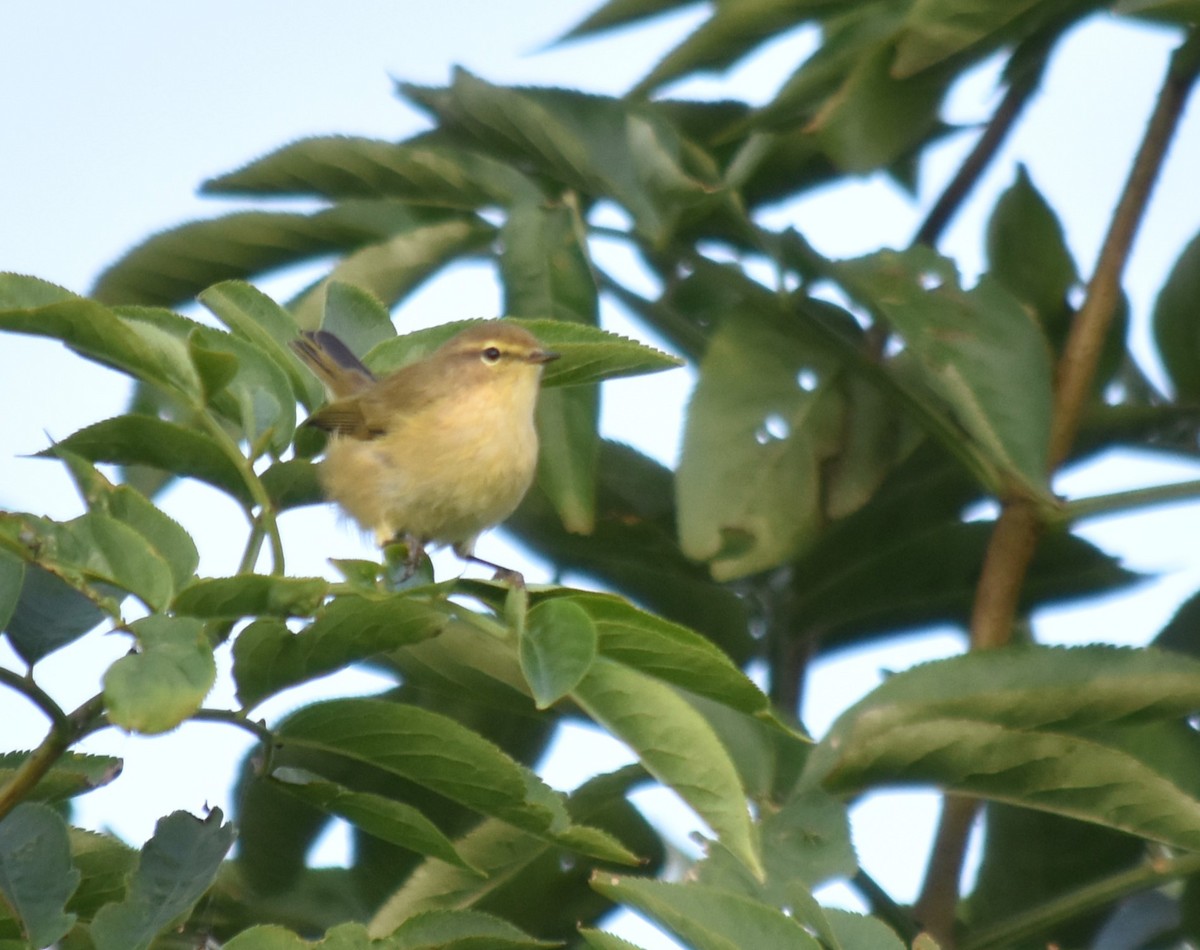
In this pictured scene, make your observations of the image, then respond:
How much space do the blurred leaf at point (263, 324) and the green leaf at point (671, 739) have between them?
0.55 m

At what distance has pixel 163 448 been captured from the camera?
167 centimetres

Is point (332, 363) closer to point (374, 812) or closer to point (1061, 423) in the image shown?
point (1061, 423)

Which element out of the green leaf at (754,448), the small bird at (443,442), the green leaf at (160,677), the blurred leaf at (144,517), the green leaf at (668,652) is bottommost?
the green leaf at (160,677)

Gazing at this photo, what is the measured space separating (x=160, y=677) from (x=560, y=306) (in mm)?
1151

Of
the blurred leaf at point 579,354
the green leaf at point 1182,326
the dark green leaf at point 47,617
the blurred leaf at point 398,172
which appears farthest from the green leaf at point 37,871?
the green leaf at point 1182,326

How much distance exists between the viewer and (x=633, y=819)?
2.19 m

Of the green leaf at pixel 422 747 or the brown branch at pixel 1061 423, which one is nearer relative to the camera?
the green leaf at pixel 422 747

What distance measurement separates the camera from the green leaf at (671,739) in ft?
4.83

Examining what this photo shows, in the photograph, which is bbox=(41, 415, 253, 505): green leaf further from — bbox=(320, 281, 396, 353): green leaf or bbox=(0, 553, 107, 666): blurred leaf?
bbox=(320, 281, 396, 353): green leaf

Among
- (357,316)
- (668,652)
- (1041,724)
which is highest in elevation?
(357,316)

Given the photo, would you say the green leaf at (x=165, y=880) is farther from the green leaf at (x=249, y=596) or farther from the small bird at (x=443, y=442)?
the small bird at (x=443, y=442)

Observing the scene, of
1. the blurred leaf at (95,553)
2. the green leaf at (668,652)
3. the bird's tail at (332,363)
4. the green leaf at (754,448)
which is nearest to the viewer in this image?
the blurred leaf at (95,553)

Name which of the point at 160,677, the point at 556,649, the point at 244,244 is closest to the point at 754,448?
the point at 244,244

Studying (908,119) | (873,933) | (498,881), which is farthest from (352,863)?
(908,119)
